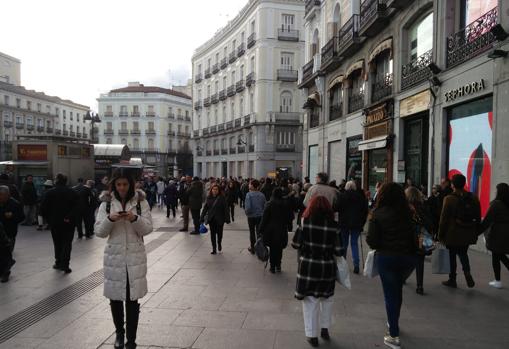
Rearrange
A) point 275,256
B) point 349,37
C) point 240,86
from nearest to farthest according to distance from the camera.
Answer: point 275,256 < point 349,37 < point 240,86

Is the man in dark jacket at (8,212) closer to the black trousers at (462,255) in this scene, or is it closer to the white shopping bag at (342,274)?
the white shopping bag at (342,274)

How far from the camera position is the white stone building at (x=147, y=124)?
261 feet

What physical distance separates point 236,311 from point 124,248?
2.01 metres

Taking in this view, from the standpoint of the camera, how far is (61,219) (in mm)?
7973

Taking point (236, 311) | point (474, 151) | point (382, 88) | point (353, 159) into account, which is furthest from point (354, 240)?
point (353, 159)

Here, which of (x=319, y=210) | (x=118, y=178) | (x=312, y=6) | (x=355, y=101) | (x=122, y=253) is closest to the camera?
(x=122, y=253)

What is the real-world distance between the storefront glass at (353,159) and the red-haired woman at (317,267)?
14392mm

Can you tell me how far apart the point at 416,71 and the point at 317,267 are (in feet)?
36.3

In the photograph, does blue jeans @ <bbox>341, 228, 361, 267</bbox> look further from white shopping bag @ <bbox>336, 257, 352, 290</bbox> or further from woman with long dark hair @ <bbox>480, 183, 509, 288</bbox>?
white shopping bag @ <bbox>336, 257, 352, 290</bbox>

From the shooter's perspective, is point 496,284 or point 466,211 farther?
point 496,284

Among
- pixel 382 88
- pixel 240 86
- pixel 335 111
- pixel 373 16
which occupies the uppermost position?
pixel 240 86

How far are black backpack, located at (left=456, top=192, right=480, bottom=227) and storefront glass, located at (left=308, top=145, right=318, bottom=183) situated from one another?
18.5m

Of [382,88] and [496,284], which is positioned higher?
[382,88]

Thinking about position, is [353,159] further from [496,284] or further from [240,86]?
[240,86]
